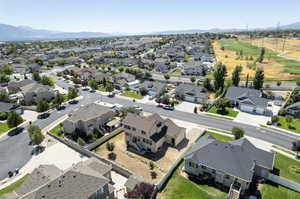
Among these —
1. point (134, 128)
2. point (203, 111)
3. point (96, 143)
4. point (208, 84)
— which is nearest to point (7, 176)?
point (96, 143)

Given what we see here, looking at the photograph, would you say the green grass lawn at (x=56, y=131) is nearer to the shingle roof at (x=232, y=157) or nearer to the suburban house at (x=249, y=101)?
the shingle roof at (x=232, y=157)

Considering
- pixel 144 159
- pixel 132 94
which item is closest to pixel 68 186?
pixel 144 159

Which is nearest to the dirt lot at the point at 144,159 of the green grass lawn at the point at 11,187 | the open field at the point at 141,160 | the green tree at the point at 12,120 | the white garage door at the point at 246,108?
the open field at the point at 141,160

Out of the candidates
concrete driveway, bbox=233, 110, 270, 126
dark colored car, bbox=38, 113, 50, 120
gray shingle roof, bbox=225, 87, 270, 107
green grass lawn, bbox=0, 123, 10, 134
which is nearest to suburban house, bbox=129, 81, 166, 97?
gray shingle roof, bbox=225, 87, 270, 107

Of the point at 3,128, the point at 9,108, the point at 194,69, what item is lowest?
the point at 3,128

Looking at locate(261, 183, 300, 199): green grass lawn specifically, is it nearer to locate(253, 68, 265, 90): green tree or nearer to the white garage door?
the white garage door

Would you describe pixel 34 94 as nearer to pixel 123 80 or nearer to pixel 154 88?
pixel 123 80

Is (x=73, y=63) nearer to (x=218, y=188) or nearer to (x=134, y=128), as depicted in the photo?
(x=134, y=128)
